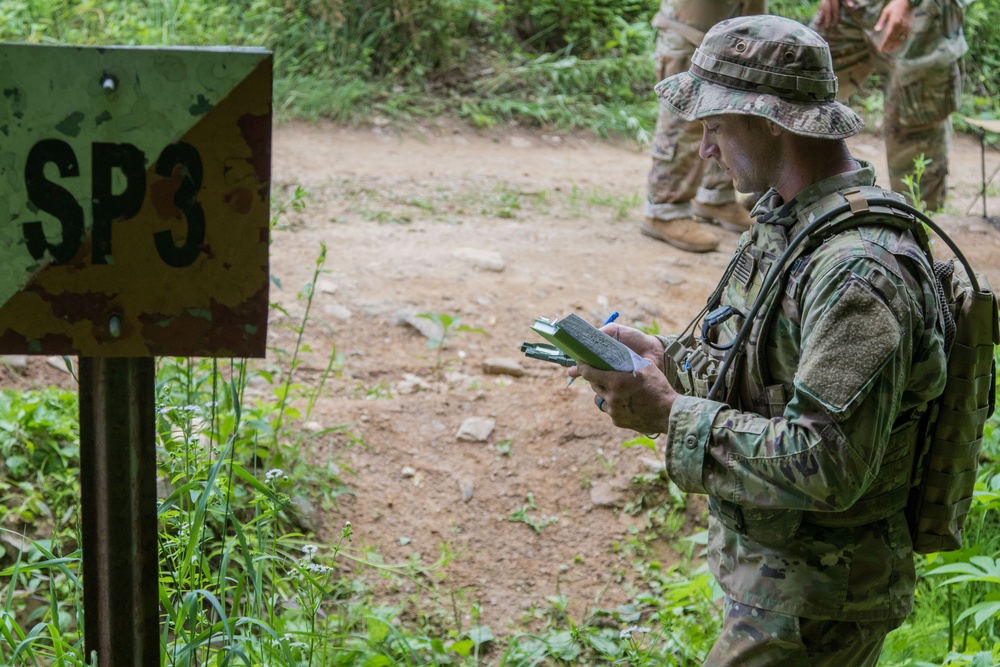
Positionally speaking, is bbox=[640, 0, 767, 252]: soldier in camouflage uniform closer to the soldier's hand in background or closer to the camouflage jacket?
the soldier's hand in background

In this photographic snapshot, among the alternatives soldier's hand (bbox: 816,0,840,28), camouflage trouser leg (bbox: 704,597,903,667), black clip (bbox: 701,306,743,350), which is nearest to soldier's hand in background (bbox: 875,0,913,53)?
soldier's hand (bbox: 816,0,840,28)

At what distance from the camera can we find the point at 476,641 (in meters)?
2.83

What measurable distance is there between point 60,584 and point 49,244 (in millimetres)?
1681

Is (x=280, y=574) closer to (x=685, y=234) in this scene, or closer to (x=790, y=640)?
(x=790, y=640)

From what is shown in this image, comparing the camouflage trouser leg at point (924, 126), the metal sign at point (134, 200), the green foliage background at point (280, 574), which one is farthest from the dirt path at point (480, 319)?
the metal sign at point (134, 200)

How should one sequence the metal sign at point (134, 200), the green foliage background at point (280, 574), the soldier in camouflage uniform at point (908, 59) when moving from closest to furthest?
the metal sign at point (134, 200)
the green foliage background at point (280, 574)
the soldier in camouflage uniform at point (908, 59)

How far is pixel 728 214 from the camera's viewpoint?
20.0ft

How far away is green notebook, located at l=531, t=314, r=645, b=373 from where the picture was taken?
180 centimetres

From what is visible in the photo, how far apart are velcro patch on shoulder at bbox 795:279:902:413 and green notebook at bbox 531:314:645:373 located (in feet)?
1.10

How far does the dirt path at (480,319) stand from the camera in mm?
3346

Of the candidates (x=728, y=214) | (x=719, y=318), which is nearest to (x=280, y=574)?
(x=719, y=318)

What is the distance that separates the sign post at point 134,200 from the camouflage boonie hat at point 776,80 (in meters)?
0.87

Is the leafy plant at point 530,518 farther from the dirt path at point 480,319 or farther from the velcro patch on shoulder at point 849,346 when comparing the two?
the velcro patch on shoulder at point 849,346

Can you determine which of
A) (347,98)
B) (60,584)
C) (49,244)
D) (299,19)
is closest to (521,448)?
(60,584)
